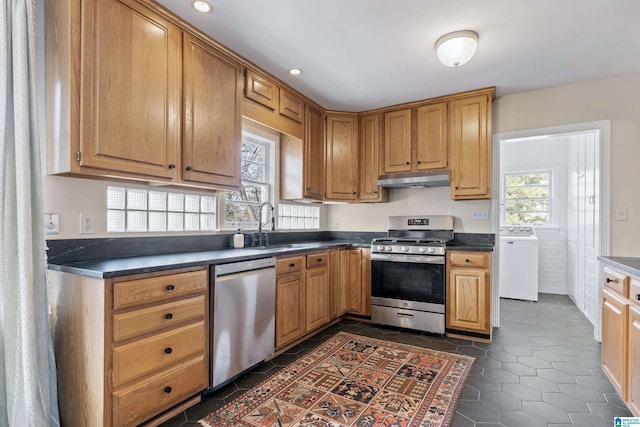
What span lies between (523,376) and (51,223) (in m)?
3.23

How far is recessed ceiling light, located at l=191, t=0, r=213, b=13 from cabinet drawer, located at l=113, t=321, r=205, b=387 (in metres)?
1.94

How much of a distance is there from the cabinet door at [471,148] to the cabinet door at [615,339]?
1.43 m

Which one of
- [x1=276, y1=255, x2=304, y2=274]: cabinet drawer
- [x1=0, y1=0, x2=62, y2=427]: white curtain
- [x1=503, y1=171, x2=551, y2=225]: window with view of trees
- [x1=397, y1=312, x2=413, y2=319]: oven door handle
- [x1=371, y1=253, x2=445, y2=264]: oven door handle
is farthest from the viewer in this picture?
[x1=503, y1=171, x2=551, y2=225]: window with view of trees

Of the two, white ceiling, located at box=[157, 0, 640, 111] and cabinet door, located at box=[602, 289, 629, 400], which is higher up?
white ceiling, located at box=[157, 0, 640, 111]

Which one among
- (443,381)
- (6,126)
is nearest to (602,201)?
(443,381)

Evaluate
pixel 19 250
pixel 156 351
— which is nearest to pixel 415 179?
pixel 156 351

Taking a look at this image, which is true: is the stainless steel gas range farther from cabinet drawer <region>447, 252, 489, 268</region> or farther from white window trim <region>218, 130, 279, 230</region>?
white window trim <region>218, 130, 279, 230</region>

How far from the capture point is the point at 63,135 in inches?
66.2

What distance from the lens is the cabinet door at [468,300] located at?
3092 millimetres

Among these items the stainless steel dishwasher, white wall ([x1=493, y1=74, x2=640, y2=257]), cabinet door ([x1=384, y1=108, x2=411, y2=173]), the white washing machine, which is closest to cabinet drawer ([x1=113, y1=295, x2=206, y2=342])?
the stainless steel dishwasher

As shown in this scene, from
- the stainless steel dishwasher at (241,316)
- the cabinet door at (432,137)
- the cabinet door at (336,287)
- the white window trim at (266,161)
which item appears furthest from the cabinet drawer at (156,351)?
the cabinet door at (432,137)

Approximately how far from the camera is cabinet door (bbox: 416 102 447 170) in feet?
11.5

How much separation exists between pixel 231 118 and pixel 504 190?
4.87m

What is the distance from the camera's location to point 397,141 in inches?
148
